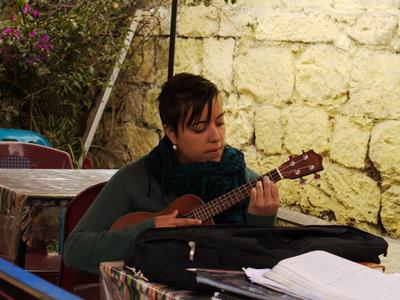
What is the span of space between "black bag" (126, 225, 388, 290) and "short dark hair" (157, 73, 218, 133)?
64 centimetres

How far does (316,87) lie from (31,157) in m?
1.47

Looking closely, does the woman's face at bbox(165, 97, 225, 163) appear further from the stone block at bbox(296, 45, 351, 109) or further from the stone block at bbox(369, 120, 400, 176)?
the stone block at bbox(296, 45, 351, 109)

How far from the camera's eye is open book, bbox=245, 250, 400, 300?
156 cm

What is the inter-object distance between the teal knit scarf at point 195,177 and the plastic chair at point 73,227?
37 cm

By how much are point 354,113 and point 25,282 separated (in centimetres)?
360

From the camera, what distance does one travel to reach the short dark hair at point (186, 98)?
2564 millimetres

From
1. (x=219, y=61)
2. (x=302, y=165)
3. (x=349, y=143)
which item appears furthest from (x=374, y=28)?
(x=302, y=165)

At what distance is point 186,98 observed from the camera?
2.56 meters

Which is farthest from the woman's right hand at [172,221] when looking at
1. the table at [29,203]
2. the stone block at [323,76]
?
the stone block at [323,76]

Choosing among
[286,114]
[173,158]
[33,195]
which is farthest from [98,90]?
[173,158]

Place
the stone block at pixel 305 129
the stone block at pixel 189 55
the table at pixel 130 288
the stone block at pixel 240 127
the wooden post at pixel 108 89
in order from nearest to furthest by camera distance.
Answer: the table at pixel 130 288 < the stone block at pixel 305 129 < the stone block at pixel 240 127 < the stone block at pixel 189 55 < the wooden post at pixel 108 89

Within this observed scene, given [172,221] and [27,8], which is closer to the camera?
[172,221]

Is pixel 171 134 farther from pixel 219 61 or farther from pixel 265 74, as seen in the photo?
pixel 219 61

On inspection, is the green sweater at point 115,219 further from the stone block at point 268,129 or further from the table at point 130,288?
the stone block at point 268,129
